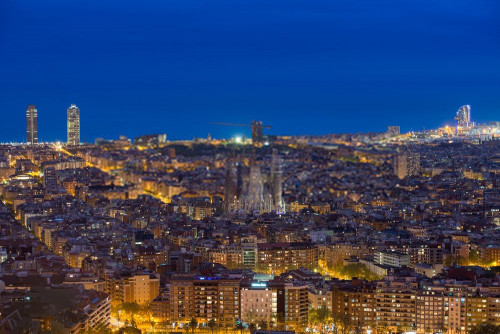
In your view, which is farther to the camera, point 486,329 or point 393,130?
point 393,130

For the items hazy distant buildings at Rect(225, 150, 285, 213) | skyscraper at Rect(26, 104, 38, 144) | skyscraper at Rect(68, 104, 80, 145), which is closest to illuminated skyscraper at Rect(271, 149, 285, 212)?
hazy distant buildings at Rect(225, 150, 285, 213)

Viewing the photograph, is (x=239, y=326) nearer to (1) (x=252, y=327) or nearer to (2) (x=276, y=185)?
(1) (x=252, y=327)

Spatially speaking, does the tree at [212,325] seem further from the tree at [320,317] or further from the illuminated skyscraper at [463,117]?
the illuminated skyscraper at [463,117]

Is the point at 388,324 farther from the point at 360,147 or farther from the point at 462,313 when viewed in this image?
the point at 360,147

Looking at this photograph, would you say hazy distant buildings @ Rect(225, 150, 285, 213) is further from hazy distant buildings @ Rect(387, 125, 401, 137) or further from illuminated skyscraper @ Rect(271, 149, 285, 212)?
hazy distant buildings @ Rect(387, 125, 401, 137)

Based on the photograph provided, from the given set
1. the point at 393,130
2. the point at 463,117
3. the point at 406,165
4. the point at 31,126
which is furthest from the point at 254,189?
the point at 31,126

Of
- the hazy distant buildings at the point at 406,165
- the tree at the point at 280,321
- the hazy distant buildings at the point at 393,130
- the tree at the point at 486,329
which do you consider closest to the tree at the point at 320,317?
the tree at the point at 280,321

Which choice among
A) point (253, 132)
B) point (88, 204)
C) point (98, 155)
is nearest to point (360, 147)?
point (253, 132)
